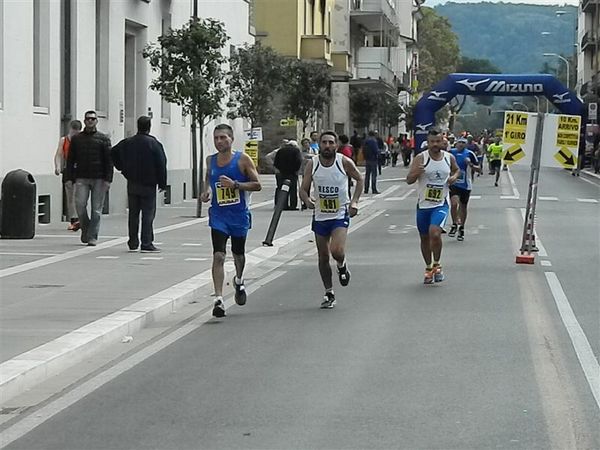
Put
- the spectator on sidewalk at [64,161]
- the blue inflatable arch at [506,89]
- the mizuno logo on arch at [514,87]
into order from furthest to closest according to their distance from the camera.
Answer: the mizuno logo on arch at [514,87] < the blue inflatable arch at [506,89] < the spectator on sidewalk at [64,161]

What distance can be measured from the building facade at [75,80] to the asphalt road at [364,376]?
25.8 ft

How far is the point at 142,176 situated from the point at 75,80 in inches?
302

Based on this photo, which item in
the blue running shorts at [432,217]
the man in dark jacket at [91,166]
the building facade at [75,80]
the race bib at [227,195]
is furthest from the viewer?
the building facade at [75,80]

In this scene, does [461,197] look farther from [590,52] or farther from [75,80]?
[590,52]

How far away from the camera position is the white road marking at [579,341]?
9359 millimetres

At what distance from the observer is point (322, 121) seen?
64.1 m

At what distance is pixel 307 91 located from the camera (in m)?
49.6

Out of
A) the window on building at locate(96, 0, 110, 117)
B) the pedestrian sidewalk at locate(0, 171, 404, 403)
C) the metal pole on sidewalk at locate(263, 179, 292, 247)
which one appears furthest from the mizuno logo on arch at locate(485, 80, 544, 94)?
the metal pole on sidewalk at locate(263, 179, 292, 247)

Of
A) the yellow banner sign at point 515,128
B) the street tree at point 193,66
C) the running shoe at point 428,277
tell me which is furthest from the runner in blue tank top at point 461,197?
the running shoe at point 428,277

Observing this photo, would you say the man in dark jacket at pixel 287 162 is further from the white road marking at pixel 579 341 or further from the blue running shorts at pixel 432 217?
the white road marking at pixel 579 341

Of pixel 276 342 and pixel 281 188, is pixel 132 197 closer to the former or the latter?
pixel 281 188

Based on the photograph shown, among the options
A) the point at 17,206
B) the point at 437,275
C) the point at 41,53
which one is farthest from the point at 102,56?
the point at 437,275

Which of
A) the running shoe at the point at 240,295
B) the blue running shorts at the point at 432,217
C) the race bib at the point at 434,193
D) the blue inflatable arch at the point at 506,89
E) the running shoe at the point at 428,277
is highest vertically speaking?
the blue inflatable arch at the point at 506,89

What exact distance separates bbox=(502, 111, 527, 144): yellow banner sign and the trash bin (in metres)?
7.42
